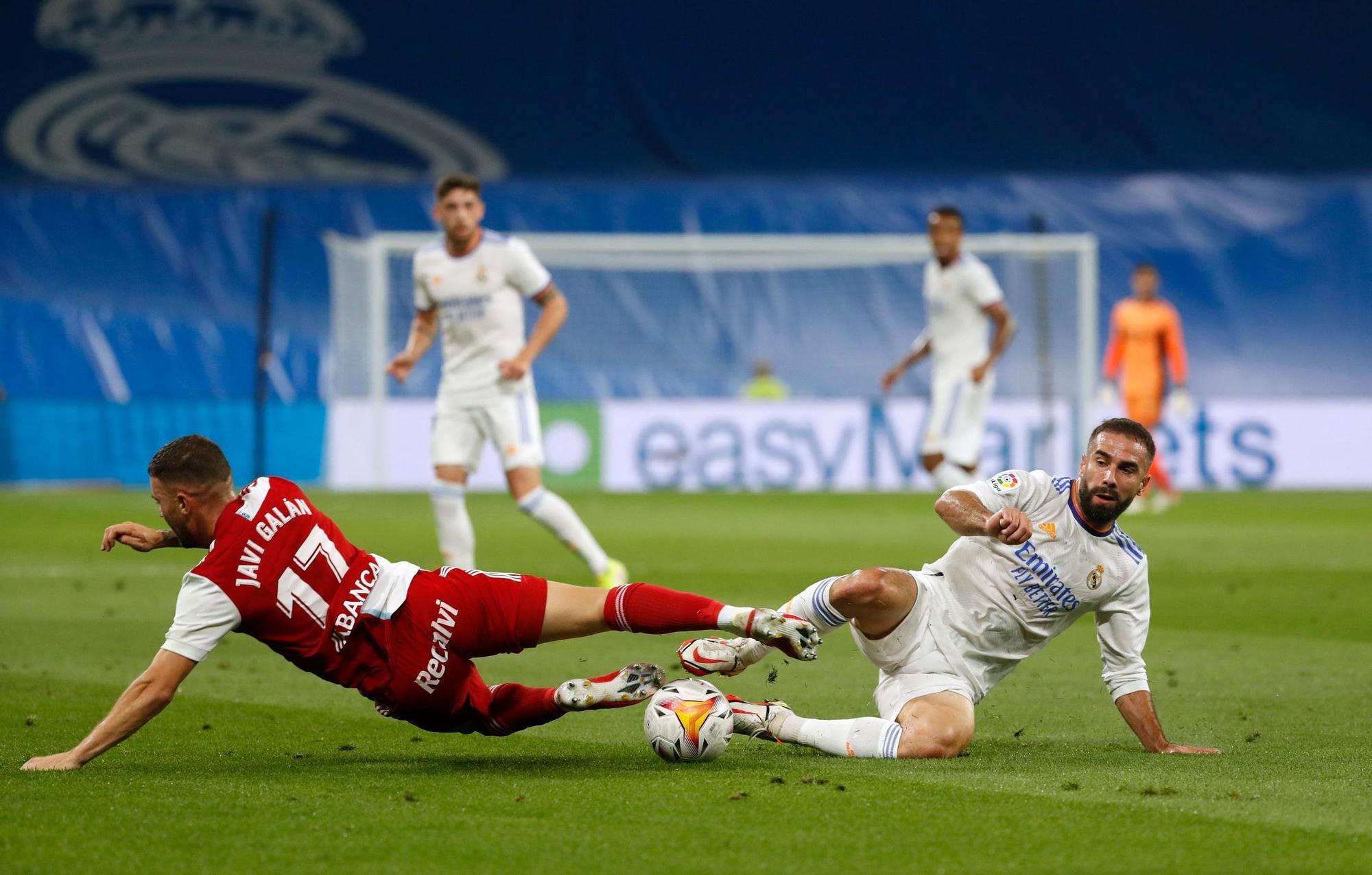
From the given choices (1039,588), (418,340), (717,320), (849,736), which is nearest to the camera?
(849,736)

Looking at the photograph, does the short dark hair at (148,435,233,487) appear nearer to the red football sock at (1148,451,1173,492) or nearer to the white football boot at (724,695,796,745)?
the white football boot at (724,695,796,745)

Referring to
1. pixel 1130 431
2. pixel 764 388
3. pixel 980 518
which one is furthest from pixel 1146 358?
pixel 980 518

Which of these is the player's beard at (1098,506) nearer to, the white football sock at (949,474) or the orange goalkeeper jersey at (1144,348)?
the white football sock at (949,474)

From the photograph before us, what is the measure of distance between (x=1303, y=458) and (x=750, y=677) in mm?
15935

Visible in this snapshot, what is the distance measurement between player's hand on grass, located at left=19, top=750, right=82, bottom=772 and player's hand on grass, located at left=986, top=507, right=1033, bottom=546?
2.55m

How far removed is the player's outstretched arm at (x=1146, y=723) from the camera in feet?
16.9

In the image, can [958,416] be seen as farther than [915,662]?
Yes

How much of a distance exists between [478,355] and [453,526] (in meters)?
1.00

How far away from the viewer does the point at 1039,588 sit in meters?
5.29

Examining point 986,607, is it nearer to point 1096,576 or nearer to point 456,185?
point 1096,576

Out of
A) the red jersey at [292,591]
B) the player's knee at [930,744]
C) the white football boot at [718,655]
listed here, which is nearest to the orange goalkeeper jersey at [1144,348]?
the player's knee at [930,744]

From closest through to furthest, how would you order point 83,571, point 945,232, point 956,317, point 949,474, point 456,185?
point 456,185 < point 83,571 < point 945,232 < point 949,474 < point 956,317

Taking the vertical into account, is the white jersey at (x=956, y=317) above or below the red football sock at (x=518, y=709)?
above

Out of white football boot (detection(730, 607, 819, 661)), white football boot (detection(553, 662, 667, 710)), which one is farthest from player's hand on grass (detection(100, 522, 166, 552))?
white football boot (detection(730, 607, 819, 661))
